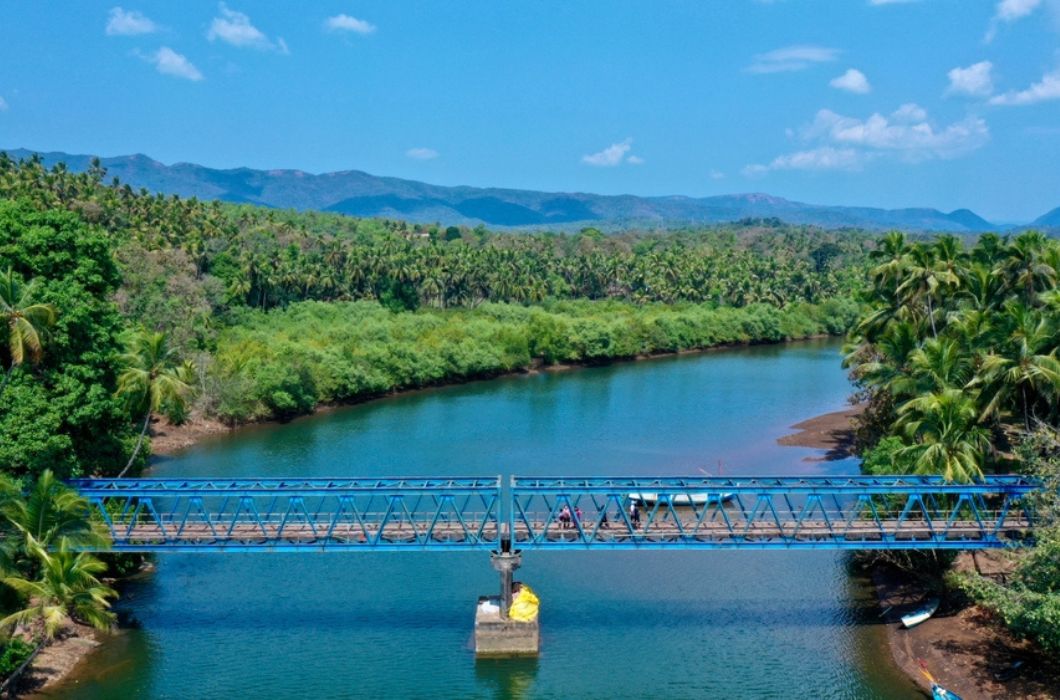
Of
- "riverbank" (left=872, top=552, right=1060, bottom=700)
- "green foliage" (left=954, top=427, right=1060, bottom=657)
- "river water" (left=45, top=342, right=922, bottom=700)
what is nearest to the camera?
"green foliage" (left=954, top=427, right=1060, bottom=657)

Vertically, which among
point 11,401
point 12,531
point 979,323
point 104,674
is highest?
point 979,323

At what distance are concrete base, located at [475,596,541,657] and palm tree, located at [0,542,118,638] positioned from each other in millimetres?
10745

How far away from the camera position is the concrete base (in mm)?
28391

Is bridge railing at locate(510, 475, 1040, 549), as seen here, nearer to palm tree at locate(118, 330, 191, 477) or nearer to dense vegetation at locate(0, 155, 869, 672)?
dense vegetation at locate(0, 155, 869, 672)

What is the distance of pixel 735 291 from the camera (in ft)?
383

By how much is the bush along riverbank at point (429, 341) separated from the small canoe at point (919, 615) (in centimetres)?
4321

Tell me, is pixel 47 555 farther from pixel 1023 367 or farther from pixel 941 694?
pixel 1023 367

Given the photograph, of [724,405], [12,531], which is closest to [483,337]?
[724,405]

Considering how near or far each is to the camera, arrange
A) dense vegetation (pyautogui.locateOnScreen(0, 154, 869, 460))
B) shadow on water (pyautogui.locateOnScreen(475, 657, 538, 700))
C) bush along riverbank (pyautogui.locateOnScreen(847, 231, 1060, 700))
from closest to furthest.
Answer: bush along riverbank (pyautogui.locateOnScreen(847, 231, 1060, 700)), shadow on water (pyautogui.locateOnScreen(475, 657, 538, 700)), dense vegetation (pyautogui.locateOnScreen(0, 154, 869, 460))

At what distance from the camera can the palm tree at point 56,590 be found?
77.5ft

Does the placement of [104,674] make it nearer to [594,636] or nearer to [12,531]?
[12,531]

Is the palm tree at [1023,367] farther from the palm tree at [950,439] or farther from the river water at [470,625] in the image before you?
the river water at [470,625]

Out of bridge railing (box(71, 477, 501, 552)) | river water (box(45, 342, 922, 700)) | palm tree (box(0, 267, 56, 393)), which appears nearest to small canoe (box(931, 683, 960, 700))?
river water (box(45, 342, 922, 700))

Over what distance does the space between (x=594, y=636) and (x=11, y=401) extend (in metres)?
20.3
